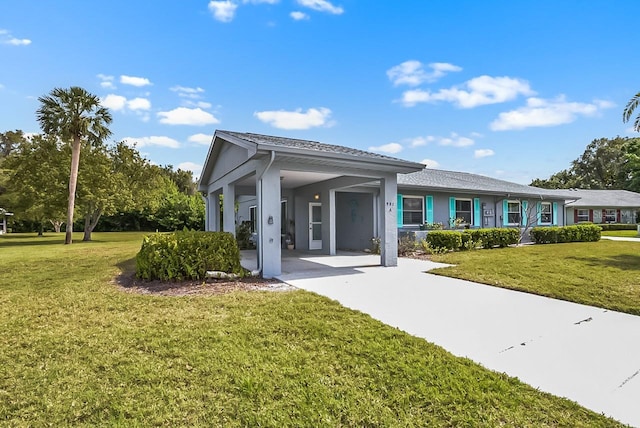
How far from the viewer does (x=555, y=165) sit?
51469mm

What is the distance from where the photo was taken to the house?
8.09 m

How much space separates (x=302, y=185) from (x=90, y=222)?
66.8 feet

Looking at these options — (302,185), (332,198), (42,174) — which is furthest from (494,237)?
(42,174)

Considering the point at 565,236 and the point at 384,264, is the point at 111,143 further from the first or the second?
the point at 565,236

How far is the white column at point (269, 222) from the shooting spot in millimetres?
7949

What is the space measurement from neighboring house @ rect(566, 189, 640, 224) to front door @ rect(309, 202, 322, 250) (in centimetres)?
2830

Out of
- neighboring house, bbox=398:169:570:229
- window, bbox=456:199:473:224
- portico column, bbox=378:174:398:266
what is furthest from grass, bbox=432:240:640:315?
window, bbox=456:199:473:224

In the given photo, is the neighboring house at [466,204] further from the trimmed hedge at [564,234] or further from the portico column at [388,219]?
the portico column at [388,219]

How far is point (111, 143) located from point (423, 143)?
24637 mm

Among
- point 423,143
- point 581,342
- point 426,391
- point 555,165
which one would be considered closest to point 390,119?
point 423,143

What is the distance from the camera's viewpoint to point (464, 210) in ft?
57.3

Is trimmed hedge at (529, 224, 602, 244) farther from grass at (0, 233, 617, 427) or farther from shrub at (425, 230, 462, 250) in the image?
grass at (0, 233, 617, 427)

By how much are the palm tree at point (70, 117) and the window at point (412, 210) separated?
20.1m

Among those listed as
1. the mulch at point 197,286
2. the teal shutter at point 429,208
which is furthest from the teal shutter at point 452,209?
the mulch at point 197,286
